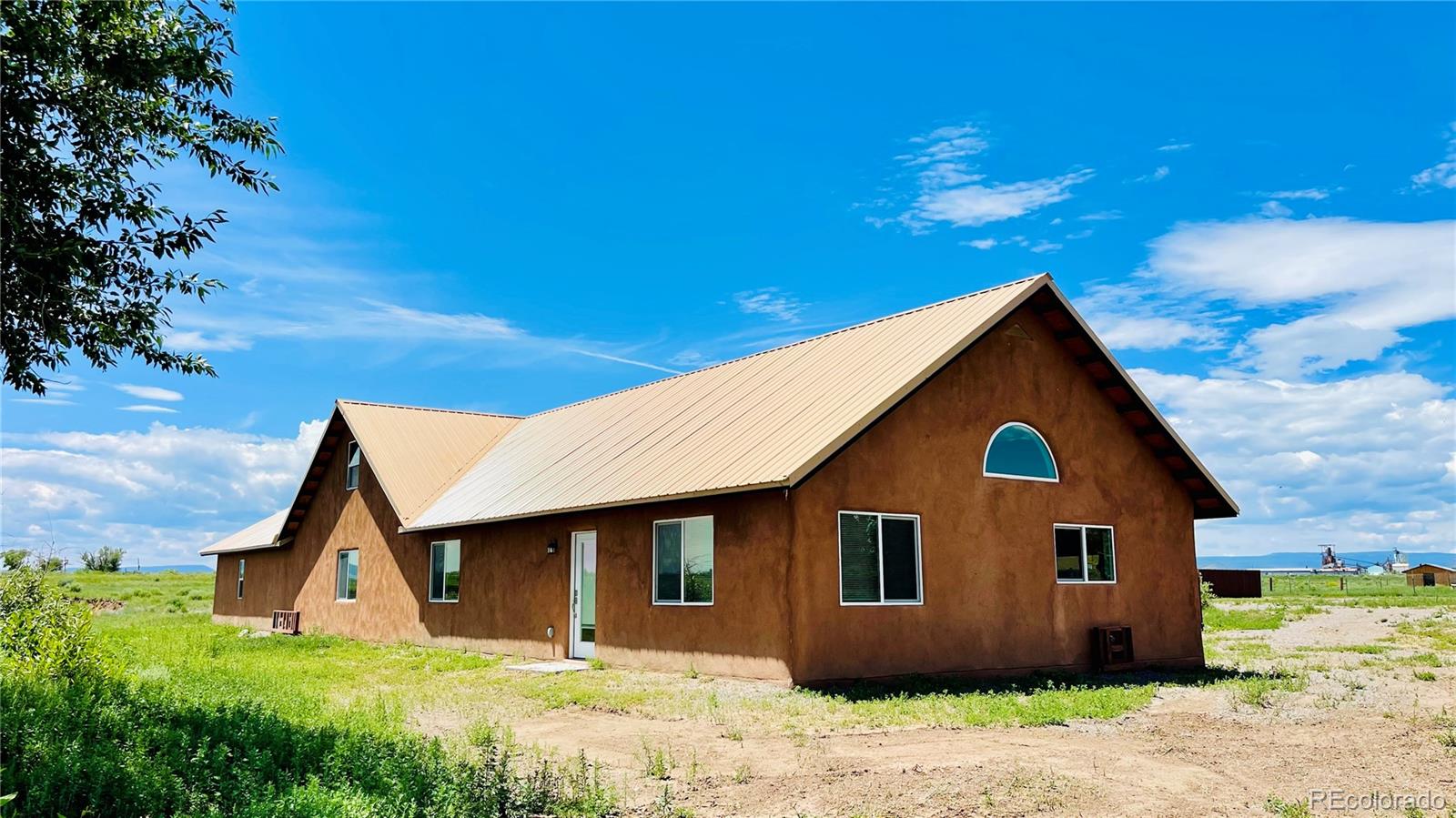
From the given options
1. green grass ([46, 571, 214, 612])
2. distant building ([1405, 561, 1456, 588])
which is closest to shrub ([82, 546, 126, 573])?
green grass ([46, 571, 214, 612])

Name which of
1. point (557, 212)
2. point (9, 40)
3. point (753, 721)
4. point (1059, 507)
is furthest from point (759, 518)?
point (557, 212)

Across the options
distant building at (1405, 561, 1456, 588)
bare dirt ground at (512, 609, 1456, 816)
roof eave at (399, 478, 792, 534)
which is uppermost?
roof eave at (399, 478, 792, 534)

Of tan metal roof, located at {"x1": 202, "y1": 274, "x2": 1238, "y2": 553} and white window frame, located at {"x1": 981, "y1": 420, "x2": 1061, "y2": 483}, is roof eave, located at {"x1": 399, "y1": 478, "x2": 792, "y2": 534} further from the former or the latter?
white window frame, located at {"x1": 981, "y1": 420, "x2": 1061, "y2": 483}

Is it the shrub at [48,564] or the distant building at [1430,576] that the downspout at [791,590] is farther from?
the distant building at [1430,576]

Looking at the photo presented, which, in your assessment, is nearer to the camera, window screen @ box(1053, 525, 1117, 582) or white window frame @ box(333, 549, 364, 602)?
window screen @ box(1053, 525, 1117, 582)

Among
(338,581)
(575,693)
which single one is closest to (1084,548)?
(575,693)

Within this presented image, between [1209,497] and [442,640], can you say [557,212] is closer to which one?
[442,640]

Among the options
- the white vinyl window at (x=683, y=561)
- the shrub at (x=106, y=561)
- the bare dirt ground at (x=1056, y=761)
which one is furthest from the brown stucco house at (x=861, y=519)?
the shrub at (x=106, y=561)

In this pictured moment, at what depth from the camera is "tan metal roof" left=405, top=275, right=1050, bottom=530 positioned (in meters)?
13.7

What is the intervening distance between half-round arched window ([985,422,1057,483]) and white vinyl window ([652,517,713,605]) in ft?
14.3

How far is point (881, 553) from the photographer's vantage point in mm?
14234

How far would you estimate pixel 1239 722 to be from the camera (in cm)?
1085

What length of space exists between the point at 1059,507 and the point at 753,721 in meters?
7.71

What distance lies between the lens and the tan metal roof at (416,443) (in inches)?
909
